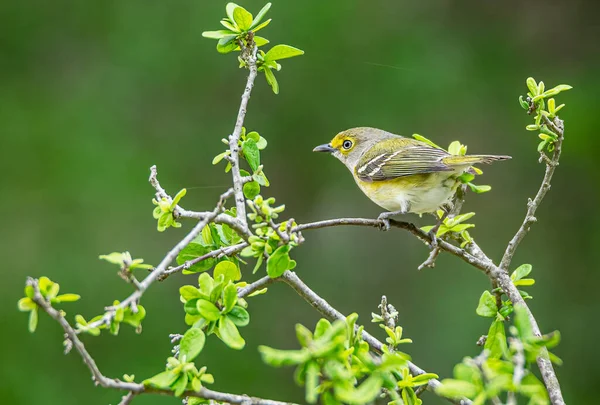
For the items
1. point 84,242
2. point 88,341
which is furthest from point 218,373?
point 84,242

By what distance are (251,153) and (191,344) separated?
2.49 feet

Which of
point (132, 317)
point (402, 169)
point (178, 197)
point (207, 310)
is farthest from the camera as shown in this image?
point (402, 169)

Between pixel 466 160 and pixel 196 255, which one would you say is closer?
pixel 196 255

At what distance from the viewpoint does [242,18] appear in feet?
8.09

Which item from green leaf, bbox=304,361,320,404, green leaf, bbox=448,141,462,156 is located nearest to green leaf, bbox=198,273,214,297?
green leaf, bbox=304,361,320,404

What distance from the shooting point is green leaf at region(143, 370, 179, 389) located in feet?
5.51

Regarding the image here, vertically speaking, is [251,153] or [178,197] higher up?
[251,153]

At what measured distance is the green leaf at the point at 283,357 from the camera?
1352mm

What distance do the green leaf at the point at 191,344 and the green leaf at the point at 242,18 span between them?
3.60ft

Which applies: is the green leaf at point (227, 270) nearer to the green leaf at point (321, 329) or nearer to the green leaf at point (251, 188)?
the green leaf at point (251, 188)

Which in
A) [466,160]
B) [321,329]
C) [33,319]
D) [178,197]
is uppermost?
[466,160]

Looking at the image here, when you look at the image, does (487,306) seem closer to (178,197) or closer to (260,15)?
(178,197)

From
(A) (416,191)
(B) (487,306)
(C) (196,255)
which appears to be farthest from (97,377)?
(A) (416,191)

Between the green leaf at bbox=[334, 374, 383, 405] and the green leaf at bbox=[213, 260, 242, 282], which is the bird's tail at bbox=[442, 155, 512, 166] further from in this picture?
the green leaf at bbox=[334, 374, 383, 405]
